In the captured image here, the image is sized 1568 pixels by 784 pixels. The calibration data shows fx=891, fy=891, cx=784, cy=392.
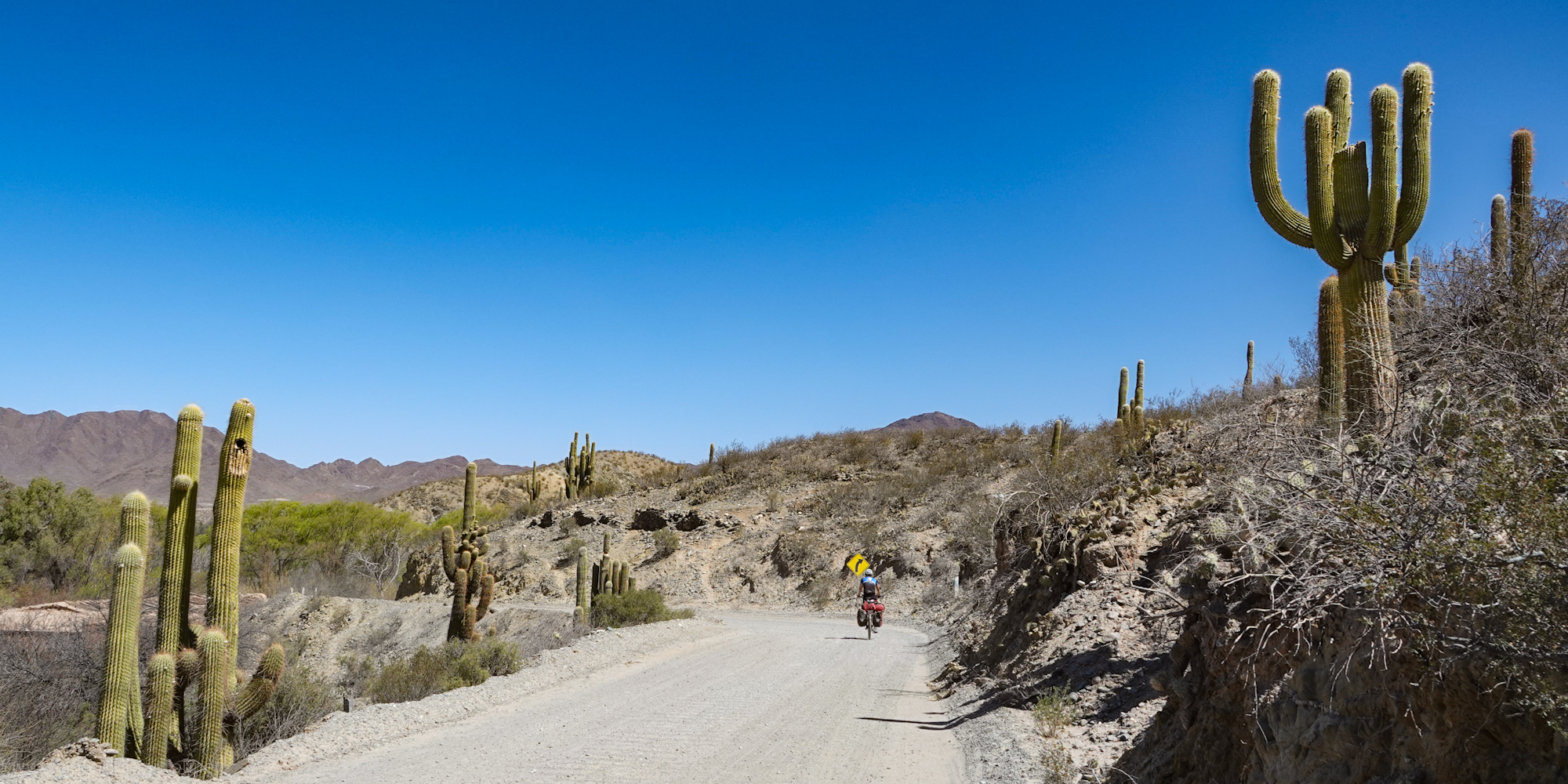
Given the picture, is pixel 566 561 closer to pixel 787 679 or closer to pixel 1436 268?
pixel 787 679

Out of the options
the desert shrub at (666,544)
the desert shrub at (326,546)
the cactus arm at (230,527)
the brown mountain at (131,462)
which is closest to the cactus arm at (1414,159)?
the cactus arm at (230,527)

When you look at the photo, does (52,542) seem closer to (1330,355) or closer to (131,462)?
(1330,355)

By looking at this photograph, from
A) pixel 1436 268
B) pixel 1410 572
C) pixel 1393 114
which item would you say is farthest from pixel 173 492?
pixel 1436 268

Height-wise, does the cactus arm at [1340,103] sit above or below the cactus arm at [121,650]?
above

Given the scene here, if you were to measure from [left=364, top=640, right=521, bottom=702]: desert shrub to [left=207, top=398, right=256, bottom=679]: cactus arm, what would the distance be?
3850 mm

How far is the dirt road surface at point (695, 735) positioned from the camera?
331 inches

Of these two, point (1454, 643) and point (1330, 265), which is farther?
point (1330, 265)

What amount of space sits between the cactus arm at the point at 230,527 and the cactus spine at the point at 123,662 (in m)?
0.66

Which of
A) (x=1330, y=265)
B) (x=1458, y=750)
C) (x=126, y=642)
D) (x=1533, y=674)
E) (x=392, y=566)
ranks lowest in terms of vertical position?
(x=392, y=566)

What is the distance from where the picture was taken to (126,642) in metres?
8.62

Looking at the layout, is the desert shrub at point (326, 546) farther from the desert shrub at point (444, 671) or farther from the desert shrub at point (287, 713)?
the desert shrub at point (287, 713)

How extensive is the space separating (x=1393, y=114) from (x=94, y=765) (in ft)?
45.8

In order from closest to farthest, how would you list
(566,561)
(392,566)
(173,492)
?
(173,492), (566,561), (392,566)

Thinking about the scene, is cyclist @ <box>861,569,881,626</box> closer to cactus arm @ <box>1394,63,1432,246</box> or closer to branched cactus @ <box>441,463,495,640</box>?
branched cactus @ <box>441,463,495,640</box>
